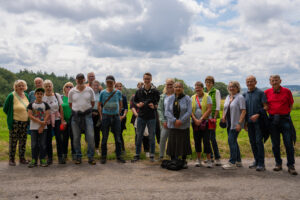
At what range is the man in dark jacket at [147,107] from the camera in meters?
7.49

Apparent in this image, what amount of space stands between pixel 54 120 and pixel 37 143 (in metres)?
0.76

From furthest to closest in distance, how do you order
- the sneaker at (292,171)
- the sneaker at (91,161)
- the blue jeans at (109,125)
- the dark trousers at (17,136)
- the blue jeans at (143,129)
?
the blue jeans at (143,129), the blue jeans at (109,125), the dark trousers at (17,136), the sneaker at (91,161), the sneaker at (292,171)

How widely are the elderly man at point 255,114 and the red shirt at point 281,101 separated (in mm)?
195

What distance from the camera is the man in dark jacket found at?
7.49 m

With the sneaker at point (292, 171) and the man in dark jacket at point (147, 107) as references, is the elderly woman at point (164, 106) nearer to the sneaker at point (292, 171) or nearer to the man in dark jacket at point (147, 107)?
the man in dark jacket at point (147, 107)

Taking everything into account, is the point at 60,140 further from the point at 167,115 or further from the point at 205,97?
the point at 205,97

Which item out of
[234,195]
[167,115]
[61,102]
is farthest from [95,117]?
[234,195]

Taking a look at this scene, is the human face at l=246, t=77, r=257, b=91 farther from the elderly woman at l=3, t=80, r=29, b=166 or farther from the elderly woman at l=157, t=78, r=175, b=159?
the elderly woman at l=3, t=80, r=29, b=166

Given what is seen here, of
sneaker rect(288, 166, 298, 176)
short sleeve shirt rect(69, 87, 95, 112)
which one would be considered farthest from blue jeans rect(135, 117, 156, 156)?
sneaker rect(288, 166, 298, 176)

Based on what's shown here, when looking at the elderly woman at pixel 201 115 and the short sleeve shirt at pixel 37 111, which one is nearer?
the elderly woman at pixel 201 115

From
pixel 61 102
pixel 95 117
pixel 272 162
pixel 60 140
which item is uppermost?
pixel 61 102

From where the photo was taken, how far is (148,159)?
25.4ft

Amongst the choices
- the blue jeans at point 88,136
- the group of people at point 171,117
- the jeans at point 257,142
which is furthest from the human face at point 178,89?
the blue jeans at point 88,136

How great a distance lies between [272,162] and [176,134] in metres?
3.06
